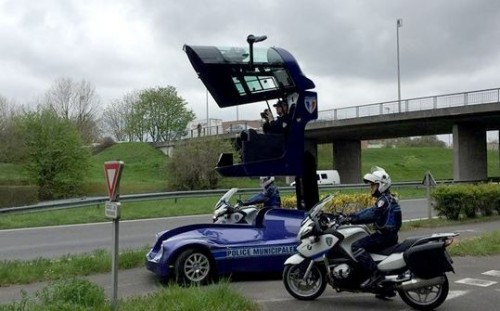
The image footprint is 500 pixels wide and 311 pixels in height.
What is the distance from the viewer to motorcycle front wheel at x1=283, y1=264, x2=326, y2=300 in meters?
7.31

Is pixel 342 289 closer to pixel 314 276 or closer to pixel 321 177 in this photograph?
pixel 314 276

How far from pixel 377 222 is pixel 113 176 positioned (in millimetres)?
3194

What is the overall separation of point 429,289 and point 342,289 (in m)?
1.02

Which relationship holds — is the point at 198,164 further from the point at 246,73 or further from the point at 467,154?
the point at 246,73

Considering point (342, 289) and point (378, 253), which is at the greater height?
point (378, 253)

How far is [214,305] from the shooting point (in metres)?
6.11

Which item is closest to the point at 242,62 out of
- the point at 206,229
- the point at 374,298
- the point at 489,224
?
the point at 206,229

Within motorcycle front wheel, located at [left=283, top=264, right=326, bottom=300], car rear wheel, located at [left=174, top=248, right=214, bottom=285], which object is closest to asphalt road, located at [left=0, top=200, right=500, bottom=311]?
motorcycle front wheel, located at [left=283, top=264, right=326, bottom=300]

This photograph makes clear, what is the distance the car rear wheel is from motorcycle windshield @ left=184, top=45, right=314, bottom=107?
9.13 feet

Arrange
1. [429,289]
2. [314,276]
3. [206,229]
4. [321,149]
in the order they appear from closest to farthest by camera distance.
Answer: [429,289]
[314,276]
[206,229]
[321,149]

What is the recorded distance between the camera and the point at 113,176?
625 cm

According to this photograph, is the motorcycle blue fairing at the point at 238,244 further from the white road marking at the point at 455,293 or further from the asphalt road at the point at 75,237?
the asphalt road at the point at 75,237

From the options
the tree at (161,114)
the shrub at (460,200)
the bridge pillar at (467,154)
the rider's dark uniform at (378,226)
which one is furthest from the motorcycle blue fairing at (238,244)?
the tree at (161,114)

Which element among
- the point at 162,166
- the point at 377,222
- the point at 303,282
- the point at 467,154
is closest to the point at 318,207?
the point at 377,222
